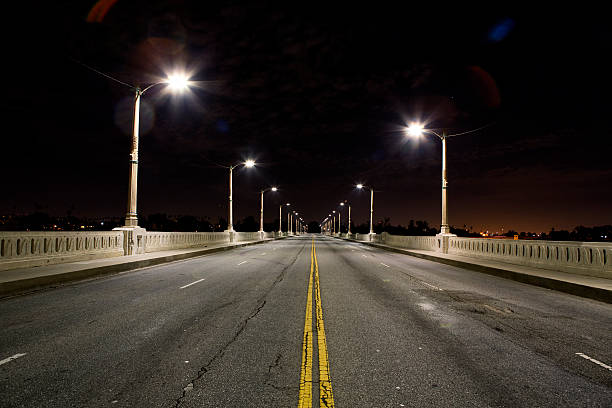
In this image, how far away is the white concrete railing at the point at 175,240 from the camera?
904 inches

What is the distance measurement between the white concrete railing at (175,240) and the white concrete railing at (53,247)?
4.35m

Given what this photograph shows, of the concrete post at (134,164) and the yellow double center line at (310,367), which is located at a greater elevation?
the concrete post at (134,164)

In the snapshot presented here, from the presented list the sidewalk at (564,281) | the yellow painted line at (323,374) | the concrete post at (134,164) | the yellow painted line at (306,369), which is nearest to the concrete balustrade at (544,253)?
the sidewalk at (564,281)

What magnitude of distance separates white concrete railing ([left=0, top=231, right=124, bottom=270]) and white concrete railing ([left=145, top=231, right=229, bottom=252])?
14.3 ft

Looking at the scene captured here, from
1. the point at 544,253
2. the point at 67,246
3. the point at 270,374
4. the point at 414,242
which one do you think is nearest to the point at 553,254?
the point at 544,253

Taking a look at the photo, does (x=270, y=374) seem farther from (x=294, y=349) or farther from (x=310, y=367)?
(x=294, y=349)

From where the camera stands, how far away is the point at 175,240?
89.7 feet

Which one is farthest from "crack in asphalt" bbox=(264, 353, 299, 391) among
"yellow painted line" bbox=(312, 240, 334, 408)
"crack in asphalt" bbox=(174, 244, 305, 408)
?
"crack in asphalt" bbox=(174, 244, 305, 408)

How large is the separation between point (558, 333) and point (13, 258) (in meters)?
14.8

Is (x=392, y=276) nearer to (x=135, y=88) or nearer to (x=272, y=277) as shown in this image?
(x=272, y=277)

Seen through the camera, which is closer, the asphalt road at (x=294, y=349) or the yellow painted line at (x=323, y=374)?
the yellow painted line at (x=323, y=374)

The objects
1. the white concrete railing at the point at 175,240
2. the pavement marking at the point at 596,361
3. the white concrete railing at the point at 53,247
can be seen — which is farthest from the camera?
the white concrete railing at the point at 175,240

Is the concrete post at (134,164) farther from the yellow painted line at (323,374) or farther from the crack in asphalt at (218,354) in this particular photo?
the yellow painted line at (323,374)

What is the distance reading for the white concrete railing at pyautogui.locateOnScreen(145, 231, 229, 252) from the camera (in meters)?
23.0
